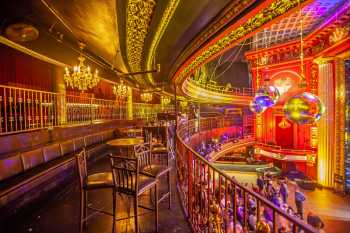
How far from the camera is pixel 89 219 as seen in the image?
2.58 meters

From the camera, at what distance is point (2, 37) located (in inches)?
192

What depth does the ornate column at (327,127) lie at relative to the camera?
8.13 m

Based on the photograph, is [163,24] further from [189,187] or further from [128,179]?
[189,187]

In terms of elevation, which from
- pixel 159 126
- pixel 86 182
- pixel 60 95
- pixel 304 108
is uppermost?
pixel 60 95

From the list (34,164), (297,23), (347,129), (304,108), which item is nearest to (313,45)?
(297,23)

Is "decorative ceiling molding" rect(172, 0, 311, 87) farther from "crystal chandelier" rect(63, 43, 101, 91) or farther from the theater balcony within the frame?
"crystal chandelier" rect(63, 43, 101, 91)

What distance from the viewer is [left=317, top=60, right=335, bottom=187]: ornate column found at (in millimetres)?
8133

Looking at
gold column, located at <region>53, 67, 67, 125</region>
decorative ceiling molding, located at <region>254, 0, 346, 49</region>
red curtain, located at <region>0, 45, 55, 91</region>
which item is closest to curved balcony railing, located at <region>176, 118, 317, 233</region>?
gold column, located at <region>53, 67, 67, 125</region>

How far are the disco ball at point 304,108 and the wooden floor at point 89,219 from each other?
6.81ft

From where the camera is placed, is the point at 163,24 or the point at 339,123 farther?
the point at 339,123

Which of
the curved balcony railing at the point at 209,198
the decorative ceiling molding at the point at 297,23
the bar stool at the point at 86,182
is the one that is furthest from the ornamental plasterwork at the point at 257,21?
the decorative ceiling molding at the point at 297,23

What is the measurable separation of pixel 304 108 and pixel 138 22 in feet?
9.53

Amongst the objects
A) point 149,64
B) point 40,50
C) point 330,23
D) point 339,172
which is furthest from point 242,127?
point 40,50

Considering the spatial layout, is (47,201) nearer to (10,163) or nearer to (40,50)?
(10,163)
